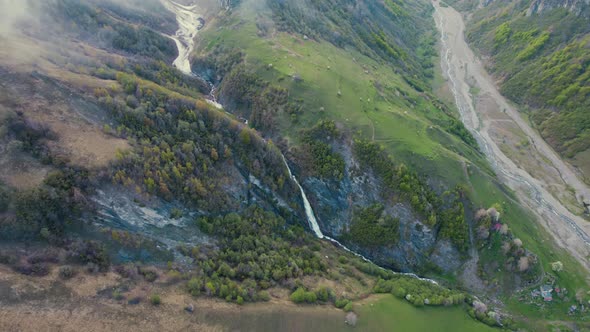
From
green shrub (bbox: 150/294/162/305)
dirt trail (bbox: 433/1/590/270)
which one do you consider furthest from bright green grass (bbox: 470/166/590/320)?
green shrub (bbox: 150/294/162/305)

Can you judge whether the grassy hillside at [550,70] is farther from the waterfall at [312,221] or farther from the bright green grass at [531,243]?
the waterfall at [312,221]

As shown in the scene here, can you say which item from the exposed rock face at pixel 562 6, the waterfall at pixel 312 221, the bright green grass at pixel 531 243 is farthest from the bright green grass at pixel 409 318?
the exposed rock face at pixel 562 6

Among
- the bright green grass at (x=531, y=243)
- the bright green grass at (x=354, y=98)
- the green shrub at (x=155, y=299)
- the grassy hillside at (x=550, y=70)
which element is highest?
the grassy hillside at (x=550, y=70)

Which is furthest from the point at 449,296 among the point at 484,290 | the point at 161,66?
the point at 161,66

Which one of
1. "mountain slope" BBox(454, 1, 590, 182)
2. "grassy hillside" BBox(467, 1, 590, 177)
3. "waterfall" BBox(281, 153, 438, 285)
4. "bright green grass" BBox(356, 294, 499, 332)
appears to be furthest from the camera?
"mountain slope" BBox(454, 1, 590, 182)

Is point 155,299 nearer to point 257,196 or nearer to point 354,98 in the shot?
point 257,196

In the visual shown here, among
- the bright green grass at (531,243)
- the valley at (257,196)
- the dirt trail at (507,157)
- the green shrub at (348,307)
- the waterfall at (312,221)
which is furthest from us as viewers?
the dirt trail at (507,157)

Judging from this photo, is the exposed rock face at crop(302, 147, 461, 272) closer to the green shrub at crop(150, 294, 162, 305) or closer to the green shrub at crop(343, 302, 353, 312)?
the green shrub at crop(343, 302, 353, 312)
